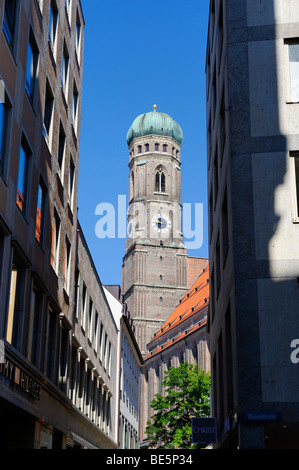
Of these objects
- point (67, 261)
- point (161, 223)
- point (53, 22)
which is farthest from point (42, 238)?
point (161, 223)

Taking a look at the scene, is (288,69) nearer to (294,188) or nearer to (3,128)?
(294,188)

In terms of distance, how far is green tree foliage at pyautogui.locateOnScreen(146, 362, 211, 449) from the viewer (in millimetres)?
54469

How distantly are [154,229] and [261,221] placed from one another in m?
111

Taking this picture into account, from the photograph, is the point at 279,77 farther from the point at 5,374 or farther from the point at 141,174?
the point at 141,174

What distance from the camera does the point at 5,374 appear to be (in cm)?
1448

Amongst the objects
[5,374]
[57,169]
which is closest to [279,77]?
[57,169]

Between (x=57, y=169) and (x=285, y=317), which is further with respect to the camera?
(x=57, y=169)

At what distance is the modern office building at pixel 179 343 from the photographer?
9400cm

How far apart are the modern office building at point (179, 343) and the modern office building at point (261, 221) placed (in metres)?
72.9

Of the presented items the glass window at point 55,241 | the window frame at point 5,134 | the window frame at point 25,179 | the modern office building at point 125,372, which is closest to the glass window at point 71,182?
the glass window at point 55,241

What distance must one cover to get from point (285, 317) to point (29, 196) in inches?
273

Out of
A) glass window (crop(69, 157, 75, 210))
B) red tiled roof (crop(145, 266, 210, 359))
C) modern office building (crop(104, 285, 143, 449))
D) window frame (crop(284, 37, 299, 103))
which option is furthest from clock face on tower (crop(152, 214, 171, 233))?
window frame (crop(284, 37, 299, 103))

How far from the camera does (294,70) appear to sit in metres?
18.6

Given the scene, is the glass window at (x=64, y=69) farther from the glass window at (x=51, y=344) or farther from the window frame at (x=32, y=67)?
the glass window at (x=51, y=344)
